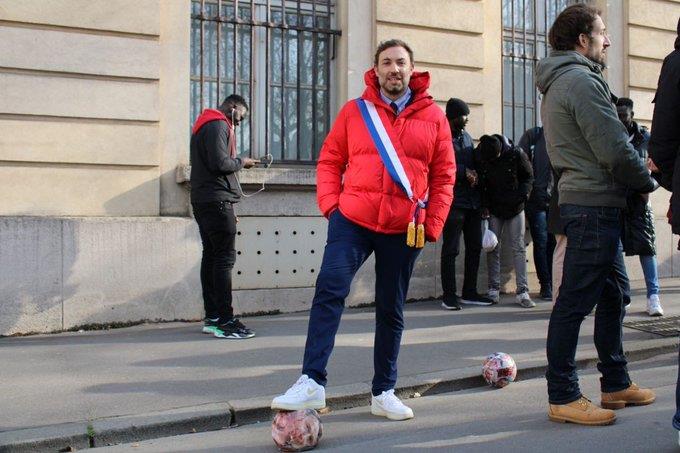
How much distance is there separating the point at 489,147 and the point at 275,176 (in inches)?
84.6

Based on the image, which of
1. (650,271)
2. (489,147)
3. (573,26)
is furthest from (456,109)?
(573,26)

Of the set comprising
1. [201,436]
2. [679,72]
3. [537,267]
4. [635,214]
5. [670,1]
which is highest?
[670,1]

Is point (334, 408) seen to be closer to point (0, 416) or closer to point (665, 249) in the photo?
point (0, 416)

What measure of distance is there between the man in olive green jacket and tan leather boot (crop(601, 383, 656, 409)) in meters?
0.29

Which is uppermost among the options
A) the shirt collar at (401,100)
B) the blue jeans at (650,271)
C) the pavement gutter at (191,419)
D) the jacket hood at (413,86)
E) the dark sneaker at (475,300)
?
the jacket hood at (413,86)

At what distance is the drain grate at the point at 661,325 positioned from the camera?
23.3 ft

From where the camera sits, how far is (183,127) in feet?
27.0

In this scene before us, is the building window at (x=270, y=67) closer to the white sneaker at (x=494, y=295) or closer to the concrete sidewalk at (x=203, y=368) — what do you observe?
the concrete sidewalk at (x=203, y=368)

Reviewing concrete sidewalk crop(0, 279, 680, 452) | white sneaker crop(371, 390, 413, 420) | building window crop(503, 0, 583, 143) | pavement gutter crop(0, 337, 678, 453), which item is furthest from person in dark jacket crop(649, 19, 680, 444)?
building window crop(503, 0, 583, 143)

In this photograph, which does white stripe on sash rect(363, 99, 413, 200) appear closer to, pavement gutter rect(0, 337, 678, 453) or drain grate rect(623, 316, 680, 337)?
pavement gutter rect(0, 337, 678, 453)

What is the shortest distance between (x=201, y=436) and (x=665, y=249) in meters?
8.08

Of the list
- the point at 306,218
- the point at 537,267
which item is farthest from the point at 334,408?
the point at 537,267

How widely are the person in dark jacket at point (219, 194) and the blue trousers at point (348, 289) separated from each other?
253cm

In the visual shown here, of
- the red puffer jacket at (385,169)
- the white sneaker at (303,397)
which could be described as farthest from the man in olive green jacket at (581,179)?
the white sneaker at (303,397)
